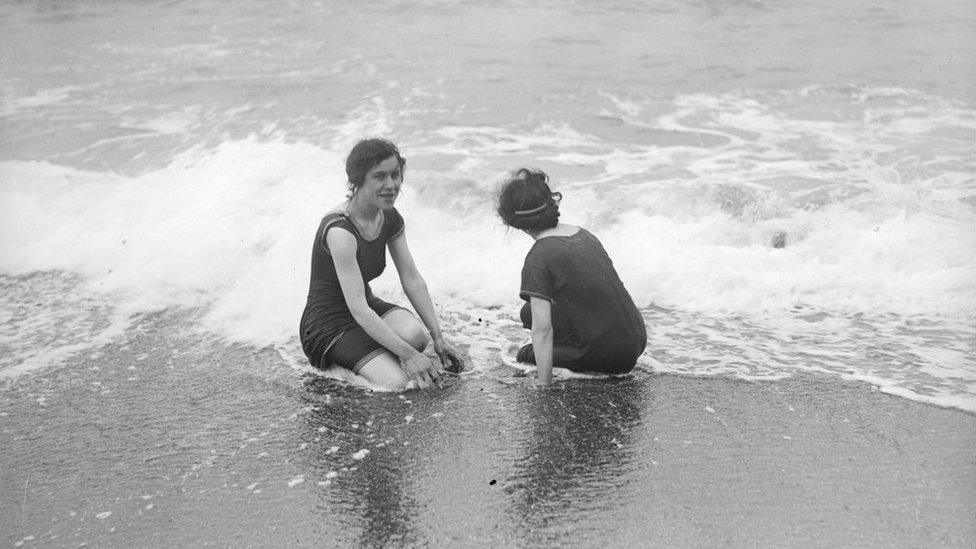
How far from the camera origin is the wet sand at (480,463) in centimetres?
365

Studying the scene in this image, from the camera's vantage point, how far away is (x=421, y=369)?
5047 millimetres

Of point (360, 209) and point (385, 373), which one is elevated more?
point (360, 209)

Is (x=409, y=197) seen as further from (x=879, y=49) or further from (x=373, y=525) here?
(x=879, y=49)

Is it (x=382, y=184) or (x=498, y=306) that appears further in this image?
(x=498, y=306)

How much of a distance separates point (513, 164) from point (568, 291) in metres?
5.23

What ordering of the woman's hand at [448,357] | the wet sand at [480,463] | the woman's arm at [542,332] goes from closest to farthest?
the wet sand at [480,463] → the woman's arm at [542,332] → the woman's hand at [448,357]

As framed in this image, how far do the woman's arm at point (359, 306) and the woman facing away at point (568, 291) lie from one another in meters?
0.64

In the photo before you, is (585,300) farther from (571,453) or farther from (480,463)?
(480,463)

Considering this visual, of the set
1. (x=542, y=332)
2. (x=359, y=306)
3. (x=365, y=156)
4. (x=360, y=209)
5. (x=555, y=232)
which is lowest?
(x=542, y=332)

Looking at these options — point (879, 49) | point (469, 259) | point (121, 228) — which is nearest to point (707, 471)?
point (469, 259)

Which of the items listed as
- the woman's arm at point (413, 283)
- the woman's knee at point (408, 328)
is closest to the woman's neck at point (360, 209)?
the woman's arm at point (413, 283)

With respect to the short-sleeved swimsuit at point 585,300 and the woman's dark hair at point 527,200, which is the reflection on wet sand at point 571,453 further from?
the woman's dark hair at point 527,200

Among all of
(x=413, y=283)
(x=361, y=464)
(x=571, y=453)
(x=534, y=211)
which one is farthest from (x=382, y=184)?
(x=571, y=453)

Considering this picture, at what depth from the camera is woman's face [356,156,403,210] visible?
16.3ft
